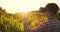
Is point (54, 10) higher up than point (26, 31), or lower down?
higher up

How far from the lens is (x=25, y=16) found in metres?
2.41

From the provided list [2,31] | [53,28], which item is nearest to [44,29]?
[53,28]

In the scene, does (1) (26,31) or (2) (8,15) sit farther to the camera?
(2) (8,15)

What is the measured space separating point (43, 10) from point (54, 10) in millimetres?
118

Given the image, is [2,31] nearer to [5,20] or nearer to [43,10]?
[5,20]

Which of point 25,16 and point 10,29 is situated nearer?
point 25,16

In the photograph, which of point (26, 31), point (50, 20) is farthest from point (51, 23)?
point (26, 31)

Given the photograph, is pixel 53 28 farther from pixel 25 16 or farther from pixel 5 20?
pixel 5 20

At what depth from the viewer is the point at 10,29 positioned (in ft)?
13.7

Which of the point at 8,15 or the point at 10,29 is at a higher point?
the point at 8,15

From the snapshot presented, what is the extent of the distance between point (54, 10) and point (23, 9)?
0.41m

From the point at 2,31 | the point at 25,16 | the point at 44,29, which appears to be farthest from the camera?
the point at 2,31

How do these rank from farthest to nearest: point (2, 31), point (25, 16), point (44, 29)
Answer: point (2, 31) < point (25, 16) < point (44, 29)

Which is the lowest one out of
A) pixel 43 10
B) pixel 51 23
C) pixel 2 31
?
pixel 2 31
